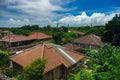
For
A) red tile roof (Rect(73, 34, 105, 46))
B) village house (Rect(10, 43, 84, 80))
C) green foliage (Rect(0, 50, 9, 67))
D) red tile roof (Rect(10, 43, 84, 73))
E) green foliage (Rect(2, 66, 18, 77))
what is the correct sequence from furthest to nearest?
red tile roof (Rect(73, 34, 105, 46)) → green foliage (Rect(0, 50, 9, 67)) → green foliage (Rect(2, 66, 18, 77)) → red tile roof (Rect(10, 43, 84, 73)) → village house (Rect(10, 43, 84, 80))

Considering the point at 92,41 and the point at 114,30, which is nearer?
the point at 114,30

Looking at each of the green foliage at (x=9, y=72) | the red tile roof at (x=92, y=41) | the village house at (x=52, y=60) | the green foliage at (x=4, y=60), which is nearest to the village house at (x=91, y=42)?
the red tile roof at (x=92, y=41)

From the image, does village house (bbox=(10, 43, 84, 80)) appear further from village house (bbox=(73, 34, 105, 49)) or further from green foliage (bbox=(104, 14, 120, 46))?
village house (bbox=(73, 34, 105, 49))

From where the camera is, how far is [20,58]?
33.4 m

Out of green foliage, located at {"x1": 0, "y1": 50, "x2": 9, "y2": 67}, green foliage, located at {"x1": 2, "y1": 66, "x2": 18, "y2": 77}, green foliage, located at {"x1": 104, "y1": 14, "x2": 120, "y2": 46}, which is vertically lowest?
green foliage, located at {"x1": 2, "y1": 66, "x2": 18, "y2": 77}

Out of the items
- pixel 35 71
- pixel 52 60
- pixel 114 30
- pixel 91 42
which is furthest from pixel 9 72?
pixel 91 42

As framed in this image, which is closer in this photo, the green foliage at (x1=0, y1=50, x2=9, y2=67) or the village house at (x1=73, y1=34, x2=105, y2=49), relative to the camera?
the green foliage at (x1=0, y1=50, x2=9, y2=67)

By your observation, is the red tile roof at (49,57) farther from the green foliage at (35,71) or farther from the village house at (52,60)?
the green foliage at (35,71)

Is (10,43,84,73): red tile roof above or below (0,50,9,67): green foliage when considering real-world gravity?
above

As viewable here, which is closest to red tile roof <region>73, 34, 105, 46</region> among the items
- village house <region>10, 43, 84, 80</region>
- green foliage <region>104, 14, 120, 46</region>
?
green foliage <region>104, 14, 120, 46</region>

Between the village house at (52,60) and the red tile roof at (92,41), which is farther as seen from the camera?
the red tile roof at (92,41)

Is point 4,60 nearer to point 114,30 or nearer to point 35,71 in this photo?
point 35,71

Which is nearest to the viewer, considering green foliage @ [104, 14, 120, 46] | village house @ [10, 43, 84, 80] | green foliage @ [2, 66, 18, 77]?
village house @ [10, 43, 84, 80]

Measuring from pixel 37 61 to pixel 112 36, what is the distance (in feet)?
65.4
